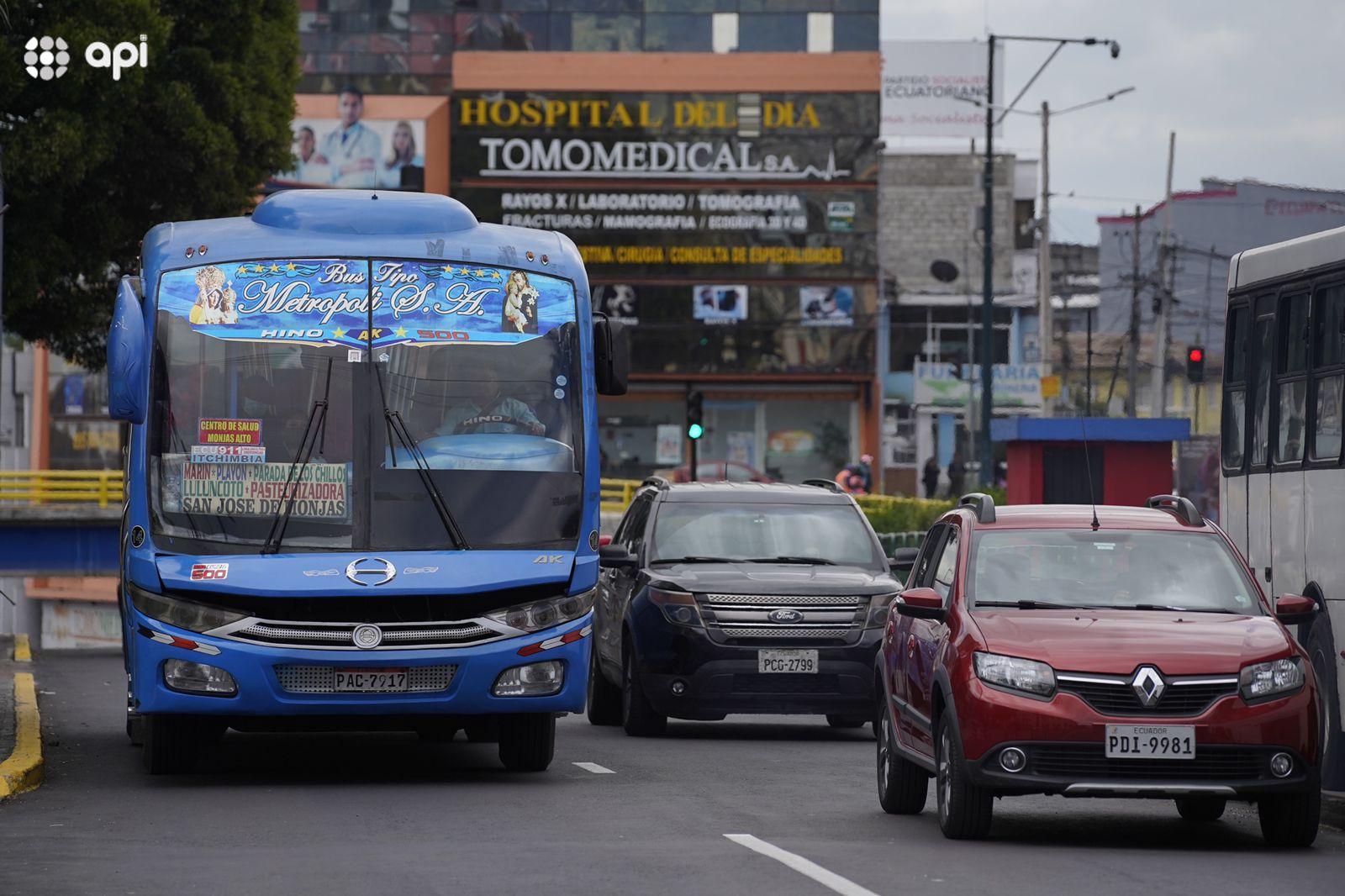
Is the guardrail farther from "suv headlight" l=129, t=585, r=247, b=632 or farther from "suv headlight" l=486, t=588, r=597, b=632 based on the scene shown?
"suv headlight" l=486, t=588, r=597, b=632

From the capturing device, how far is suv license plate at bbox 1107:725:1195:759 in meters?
10.3

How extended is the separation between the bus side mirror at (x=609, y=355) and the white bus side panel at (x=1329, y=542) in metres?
4.12

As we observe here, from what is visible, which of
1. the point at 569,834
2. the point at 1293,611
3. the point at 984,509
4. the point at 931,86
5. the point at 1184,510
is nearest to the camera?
the point at 1293,611

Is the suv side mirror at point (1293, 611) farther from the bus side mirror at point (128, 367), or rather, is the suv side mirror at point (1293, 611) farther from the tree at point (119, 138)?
the tree at point (119, 138)

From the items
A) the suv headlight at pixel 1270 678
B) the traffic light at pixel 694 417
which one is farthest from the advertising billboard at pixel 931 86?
the suv headlight at pixel 1270 678

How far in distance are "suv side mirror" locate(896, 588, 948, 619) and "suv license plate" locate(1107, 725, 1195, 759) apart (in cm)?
118

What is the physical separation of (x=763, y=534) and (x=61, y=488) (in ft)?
117

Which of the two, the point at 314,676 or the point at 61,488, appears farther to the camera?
the point at 61,488

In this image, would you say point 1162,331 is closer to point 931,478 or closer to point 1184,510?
point 931,478

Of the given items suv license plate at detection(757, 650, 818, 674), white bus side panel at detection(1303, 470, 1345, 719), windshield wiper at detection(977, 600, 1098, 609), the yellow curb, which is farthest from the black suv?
windshield wiper at detection(977, 600, 1098, 609)

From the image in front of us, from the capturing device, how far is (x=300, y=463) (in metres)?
13.5

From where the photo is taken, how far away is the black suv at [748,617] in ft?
56.6

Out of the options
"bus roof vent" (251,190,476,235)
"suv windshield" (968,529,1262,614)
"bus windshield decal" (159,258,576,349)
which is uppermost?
"bus roof vent" (251,190,476,235)

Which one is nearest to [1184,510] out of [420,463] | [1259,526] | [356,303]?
[1259,526]
